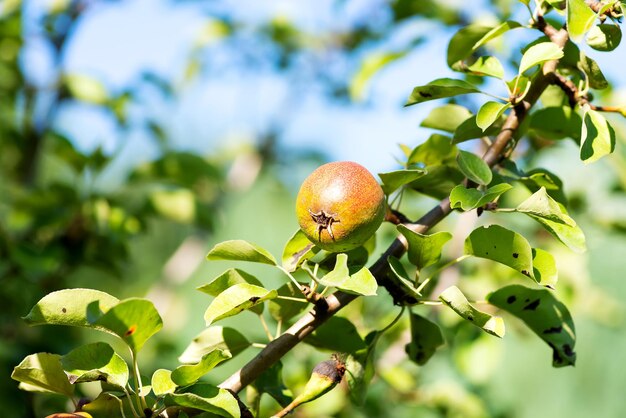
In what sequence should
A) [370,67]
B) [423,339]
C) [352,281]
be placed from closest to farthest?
1. [352,281]
2. [423,339]
3. [370,67]

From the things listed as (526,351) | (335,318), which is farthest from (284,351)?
(526,351)

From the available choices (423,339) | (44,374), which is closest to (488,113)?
(423,339)

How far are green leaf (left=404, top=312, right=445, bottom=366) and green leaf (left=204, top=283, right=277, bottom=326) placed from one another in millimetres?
234

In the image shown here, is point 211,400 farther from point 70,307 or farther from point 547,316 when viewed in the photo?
point 547,316

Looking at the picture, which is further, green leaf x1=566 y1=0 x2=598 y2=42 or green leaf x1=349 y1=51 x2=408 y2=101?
green leaf x1=349 y1=51 x2=408 y2=101

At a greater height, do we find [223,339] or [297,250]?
[297,250]

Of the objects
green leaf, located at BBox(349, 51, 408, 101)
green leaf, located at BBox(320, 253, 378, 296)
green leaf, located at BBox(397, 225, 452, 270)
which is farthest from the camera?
green leaf, located at BBox(349, 51, 408, 101)

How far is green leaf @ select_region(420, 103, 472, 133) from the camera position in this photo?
2.96 ft

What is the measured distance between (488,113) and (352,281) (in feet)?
0.79

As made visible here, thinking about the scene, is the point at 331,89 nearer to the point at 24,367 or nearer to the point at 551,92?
the point at 551,92

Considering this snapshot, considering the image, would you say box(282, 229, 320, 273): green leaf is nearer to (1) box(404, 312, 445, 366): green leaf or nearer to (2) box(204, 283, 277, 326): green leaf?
(2) box(204, 283, 277, 326): green leaf

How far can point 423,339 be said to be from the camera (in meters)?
0.86

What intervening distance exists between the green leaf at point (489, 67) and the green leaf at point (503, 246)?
0.19 m

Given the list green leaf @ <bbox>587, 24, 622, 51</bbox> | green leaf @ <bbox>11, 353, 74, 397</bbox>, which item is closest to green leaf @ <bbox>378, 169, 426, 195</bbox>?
green leaf @ <bbox>587, 24, 622, 51</bbox>
